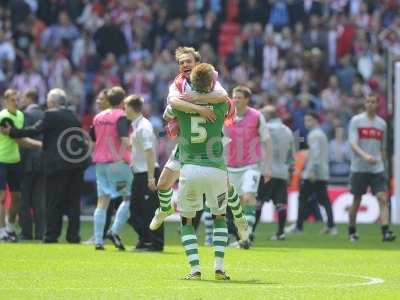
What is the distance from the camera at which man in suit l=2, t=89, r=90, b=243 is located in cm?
2156

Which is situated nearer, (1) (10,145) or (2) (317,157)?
(1) (10,145)

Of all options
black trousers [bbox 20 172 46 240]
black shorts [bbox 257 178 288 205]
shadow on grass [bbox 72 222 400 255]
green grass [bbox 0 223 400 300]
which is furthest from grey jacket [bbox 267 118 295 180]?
black trousers [bbox 20 172 46 240]

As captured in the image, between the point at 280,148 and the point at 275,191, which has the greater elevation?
the point at 280,148

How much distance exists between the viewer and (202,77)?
14.6m

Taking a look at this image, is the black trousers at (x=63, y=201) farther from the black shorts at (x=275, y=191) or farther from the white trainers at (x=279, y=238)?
the white trainers at (x=279, y=238)

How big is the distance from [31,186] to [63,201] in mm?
1255

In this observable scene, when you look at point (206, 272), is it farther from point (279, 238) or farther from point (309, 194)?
point (309, 194)

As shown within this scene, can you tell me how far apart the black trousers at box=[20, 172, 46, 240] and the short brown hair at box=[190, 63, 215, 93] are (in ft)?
28.9

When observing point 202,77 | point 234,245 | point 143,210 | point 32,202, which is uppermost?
point 202,77

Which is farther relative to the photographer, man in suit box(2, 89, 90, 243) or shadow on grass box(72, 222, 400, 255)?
man in suit box(2, 89, 90, 243)

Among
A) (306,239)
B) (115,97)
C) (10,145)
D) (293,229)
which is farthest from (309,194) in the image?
(115,97)

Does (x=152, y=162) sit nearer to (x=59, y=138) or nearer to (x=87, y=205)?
(x=59, y=138)

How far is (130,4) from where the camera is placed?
37750 mm

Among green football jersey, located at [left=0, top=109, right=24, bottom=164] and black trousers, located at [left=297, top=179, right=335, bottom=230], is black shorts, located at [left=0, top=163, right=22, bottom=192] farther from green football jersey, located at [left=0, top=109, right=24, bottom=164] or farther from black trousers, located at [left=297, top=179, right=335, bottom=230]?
black trousers, located at [left=297, top=179, right=335, bottom=230]
